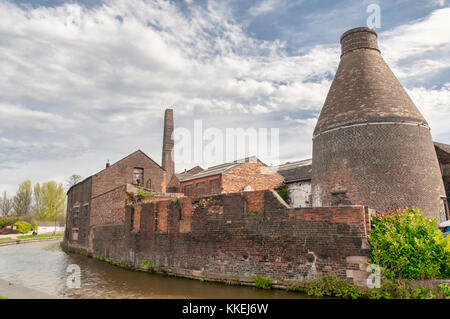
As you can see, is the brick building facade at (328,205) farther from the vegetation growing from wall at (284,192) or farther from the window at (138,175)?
the window at (138,175)

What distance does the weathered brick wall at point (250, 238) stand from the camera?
30.6 feet

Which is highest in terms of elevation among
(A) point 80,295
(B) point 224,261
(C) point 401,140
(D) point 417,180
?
(C) point 401,140

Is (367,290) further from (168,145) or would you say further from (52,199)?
(52,199)

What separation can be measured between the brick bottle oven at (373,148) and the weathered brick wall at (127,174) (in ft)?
61.0

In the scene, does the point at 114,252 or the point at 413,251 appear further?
the point at 114,252

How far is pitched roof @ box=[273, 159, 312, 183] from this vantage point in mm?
24252

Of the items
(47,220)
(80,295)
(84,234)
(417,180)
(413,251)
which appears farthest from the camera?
(47,220)

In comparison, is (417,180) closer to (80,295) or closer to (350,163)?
(350,163)

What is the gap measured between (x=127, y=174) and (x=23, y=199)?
52.2m

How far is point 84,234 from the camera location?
2633 cm

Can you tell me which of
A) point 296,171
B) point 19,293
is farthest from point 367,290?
point 296,171

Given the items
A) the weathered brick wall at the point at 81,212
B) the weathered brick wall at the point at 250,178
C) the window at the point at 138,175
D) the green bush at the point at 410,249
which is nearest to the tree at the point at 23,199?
the weathered brick wall at the point at 81,212
